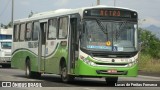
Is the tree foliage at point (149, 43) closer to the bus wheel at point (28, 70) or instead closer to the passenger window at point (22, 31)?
the passenger window at point (22, 31)

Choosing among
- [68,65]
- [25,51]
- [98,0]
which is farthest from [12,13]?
[68,65]

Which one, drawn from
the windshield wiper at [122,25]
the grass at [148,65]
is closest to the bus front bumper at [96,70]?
the windshield wiper at [122,25]

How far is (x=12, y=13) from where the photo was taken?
2474 inches

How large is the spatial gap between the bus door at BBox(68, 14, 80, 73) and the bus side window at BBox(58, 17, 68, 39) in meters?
0.55

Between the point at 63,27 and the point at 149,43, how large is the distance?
114ft

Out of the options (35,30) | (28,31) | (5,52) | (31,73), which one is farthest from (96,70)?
(5,52)

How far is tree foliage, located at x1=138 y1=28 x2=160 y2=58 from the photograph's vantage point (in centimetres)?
5322

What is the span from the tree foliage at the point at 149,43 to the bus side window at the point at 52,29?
29.7 meters

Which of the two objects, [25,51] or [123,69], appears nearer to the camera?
[123,69]

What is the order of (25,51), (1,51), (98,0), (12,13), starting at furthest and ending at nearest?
(12,13)
(98,0)
(1,51)
(25,51)

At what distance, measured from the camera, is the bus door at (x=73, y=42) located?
20.8 metres

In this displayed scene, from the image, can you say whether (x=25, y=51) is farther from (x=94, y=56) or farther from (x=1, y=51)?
(x=1, y=51)

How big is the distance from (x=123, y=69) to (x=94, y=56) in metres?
1.29

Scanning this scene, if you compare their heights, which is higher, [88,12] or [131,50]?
[88,12]
